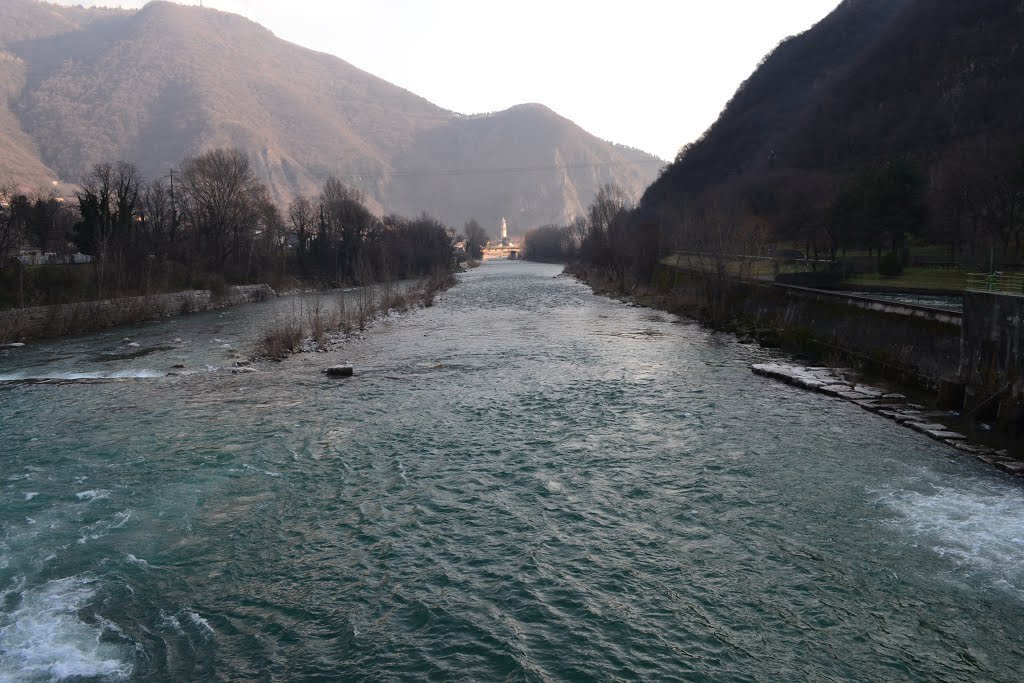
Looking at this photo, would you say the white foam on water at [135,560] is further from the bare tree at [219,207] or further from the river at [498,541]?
the bare tree at [219,207]

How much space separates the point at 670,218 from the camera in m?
83.0

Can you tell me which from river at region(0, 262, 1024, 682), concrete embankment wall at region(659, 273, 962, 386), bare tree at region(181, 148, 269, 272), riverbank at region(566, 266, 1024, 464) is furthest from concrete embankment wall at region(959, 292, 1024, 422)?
bare tree at region(181, 148, 269, 272)

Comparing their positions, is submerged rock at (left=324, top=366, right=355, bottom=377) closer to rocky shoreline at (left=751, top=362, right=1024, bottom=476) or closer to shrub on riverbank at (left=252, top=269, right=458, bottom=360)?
shrub on riverbank at (left=252, top=269, right=458, bottom=360)

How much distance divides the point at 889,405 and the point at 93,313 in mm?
42386

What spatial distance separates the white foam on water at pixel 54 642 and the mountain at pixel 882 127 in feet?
160

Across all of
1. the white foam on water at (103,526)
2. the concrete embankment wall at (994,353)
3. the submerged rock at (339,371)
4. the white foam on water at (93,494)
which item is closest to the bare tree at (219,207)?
the submerged rock at (339,371)

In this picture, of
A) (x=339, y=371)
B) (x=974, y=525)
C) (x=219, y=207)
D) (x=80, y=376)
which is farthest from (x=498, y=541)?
(x=219, y=207)

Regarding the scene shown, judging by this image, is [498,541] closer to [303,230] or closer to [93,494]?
[93,494]

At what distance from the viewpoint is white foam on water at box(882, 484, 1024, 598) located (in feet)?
32.1

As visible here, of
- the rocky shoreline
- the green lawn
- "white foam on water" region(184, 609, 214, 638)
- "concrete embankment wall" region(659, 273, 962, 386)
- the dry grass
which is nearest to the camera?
"white foam on water" region(184, 609, 214, 638)

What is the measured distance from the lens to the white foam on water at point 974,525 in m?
9.78

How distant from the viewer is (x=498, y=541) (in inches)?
426

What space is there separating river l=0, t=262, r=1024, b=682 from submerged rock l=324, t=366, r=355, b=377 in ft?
11.4

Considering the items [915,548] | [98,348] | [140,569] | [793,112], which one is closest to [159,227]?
[98,348]
